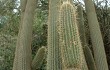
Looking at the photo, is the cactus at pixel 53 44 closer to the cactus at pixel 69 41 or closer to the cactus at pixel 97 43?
the cactus at pixel 69 41

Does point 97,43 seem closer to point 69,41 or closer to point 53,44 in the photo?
point 53,44

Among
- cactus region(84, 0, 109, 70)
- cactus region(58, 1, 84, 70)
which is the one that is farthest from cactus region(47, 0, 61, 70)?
cactus region(84, 0, 109, 70)

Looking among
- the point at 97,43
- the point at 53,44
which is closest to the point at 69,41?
the point at 53,44

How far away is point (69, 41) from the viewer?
3.21m

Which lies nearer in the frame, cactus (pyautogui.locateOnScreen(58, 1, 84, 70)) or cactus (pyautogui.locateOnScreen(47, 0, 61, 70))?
cactus (pyautogui.locateOnScreen(58, 1, 84, 70))

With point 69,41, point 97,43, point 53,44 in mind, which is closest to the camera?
point 69,41

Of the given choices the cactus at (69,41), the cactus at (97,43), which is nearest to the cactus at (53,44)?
the cactus at (69,41)

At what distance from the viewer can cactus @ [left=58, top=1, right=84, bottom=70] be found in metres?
3.11

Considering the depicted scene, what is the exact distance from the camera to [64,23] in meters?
3.34

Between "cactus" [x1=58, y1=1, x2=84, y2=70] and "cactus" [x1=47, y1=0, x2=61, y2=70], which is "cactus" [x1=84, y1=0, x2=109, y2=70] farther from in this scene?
"cactus" [x1=58, y1=1, x2=84, y2=70]

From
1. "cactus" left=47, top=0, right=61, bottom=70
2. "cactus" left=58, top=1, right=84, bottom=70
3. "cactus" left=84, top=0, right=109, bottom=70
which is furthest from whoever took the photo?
"cactus" left=84, top=0, right=109, bottom=70

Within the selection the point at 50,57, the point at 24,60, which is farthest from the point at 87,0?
the point at 50,57

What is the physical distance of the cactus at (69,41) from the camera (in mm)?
3109

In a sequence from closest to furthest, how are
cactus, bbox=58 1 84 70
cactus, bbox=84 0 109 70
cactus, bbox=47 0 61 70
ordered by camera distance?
cactus, bbox=58 1 84 70 < cactus, bbox=47 0 61 70 < cactus, bbox=84 0 109 70
